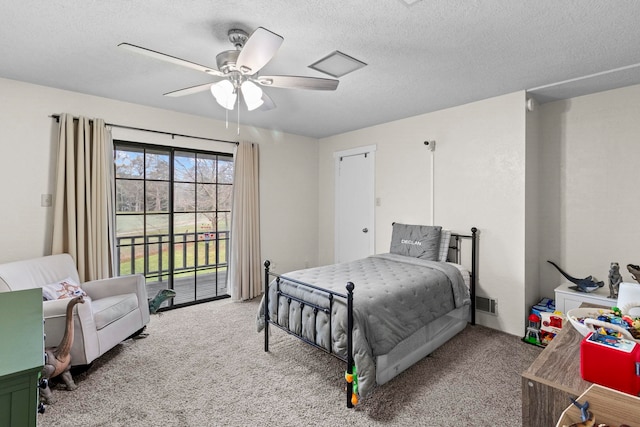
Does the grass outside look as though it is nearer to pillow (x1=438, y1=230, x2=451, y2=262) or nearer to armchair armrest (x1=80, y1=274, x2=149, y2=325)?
armchair armrest (x1=80, y1=274, x2=149, y2=325)

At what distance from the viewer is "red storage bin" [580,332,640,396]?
1.07 m

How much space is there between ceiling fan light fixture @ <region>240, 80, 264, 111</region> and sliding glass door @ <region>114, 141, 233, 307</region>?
7.32ft

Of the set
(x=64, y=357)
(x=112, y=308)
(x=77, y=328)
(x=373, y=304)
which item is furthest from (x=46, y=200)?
(x=373, y=304)

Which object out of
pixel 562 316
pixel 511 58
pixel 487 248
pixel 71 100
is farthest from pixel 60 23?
pixel 562 316

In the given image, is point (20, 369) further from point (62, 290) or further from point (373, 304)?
point (62, 290)

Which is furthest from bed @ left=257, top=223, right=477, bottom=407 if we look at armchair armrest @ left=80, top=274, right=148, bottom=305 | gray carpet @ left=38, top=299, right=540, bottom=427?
armchair armrest @ left=80, top=274, right=148, bottom=305

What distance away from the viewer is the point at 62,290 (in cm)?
269

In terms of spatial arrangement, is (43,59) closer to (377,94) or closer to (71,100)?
(71,100)

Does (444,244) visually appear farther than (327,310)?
Yes

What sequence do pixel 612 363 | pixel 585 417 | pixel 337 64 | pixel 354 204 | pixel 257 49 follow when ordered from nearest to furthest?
pixel 585 417
pixel 612 363
pixel 257 49
pixel 337 64
pixel 354 204

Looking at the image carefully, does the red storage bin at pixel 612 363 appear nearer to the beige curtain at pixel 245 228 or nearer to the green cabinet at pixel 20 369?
the green cabinet at pixel 20 369

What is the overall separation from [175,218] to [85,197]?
99 cm

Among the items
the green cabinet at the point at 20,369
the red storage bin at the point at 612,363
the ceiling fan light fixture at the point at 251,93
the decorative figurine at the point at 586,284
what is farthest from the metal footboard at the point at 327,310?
the decorative figurine at the point at 586,284

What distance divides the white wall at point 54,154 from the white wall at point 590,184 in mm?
3462
